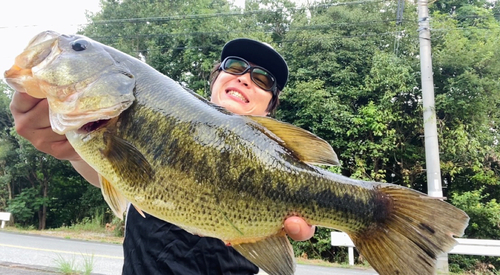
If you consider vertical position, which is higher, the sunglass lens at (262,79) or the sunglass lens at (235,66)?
the sunglass lens at (235,66)

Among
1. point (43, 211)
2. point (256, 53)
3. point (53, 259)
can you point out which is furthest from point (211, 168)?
point (43, 211)

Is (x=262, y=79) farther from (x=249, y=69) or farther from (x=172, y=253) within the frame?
(x=172, y=253)

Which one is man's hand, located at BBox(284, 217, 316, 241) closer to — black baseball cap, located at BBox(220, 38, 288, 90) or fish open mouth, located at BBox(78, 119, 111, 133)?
fish open mouth, located at BBox(78, 119, 111, 133)

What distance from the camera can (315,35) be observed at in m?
17.2

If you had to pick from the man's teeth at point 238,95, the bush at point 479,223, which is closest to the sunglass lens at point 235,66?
the man's teeth at point 238,95

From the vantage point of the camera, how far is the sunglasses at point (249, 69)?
104 inches

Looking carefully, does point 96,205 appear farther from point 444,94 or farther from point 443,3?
point 443,3

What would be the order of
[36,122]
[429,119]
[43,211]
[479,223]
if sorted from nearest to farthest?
[36,122] → [429,119] → [479,223] → [43,211]

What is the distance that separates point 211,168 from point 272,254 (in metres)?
0.50

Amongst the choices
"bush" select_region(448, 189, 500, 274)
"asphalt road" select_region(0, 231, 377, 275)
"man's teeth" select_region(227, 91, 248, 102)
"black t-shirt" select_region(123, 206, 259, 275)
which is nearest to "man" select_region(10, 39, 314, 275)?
"black t-shirt" select_region(123, 206, 259, 275)

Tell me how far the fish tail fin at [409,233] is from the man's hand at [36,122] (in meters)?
1.68

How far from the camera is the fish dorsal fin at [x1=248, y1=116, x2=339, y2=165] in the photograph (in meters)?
1.73

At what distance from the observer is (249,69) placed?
2.66 meters

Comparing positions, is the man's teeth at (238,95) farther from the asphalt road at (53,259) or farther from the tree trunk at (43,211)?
the tree trunk at (43,211)
